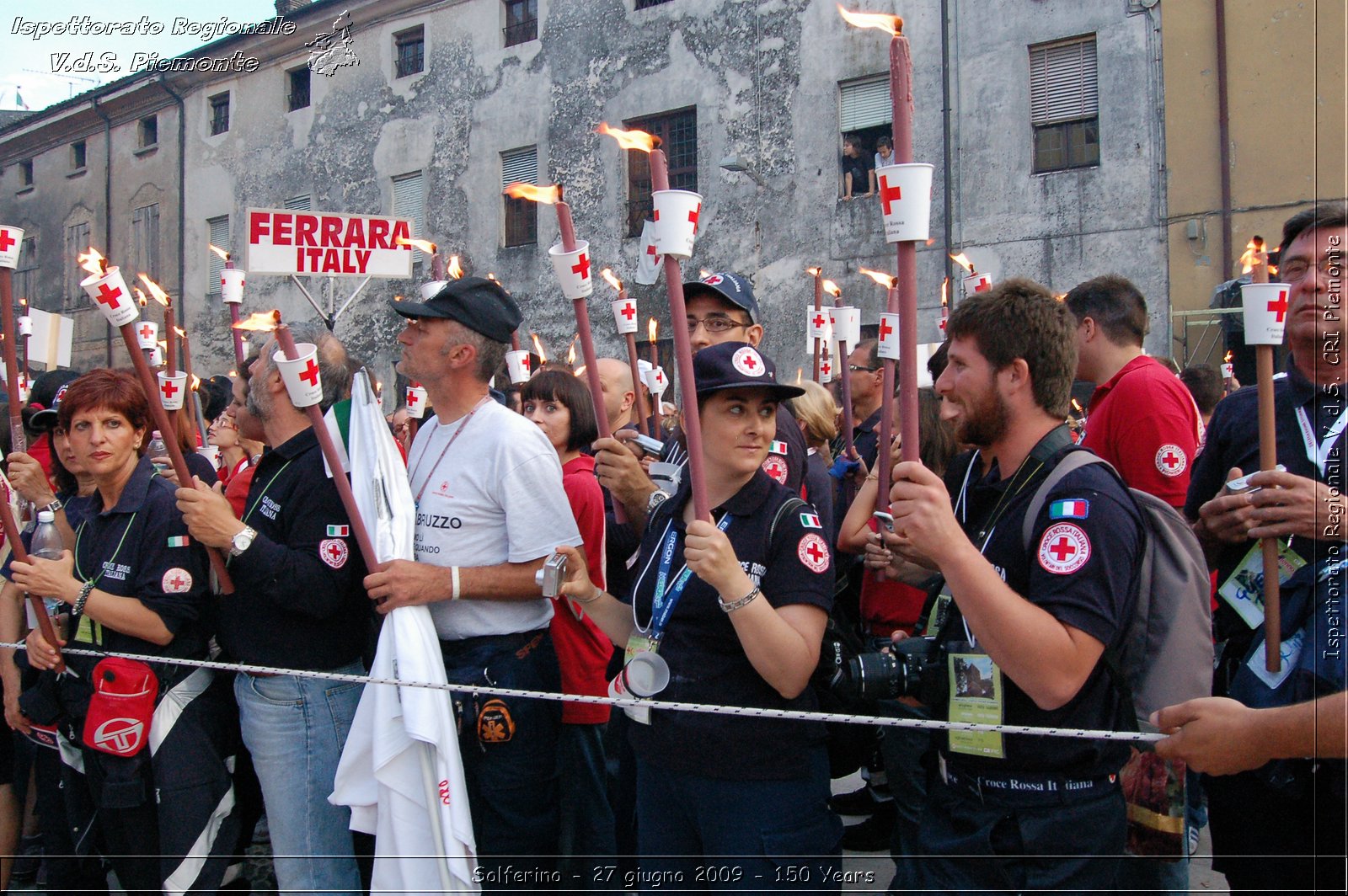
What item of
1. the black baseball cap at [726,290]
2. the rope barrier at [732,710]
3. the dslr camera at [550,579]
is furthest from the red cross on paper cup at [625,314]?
the rope barrier at [732,710]

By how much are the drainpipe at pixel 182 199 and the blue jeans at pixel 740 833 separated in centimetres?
2464

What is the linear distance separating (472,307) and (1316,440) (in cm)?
250

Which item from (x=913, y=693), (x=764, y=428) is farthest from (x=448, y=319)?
(x=913, y=693)

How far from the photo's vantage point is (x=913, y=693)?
2.44 m

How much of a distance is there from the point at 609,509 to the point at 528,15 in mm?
17414

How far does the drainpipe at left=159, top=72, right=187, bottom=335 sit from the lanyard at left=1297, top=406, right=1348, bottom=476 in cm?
2545

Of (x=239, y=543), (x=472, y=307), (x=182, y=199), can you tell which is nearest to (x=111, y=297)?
(x=239, y=543)

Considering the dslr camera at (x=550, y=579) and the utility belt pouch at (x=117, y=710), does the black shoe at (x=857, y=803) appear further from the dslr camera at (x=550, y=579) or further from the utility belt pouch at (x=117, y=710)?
the utility belt pouch at (x=117, y=710)

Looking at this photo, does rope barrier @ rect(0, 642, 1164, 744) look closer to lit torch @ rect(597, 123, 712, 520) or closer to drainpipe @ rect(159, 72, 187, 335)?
lit torch @ rect(597, 123, 712, 520)

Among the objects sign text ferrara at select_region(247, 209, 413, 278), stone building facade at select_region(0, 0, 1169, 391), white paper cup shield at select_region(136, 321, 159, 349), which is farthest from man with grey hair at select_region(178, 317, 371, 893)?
stone building facade at select_region(0, 0, 1169, 391)

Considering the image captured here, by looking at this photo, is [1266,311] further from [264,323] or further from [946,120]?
[946,120]

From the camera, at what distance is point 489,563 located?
3305 millimetres

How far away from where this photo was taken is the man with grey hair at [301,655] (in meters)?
3.27

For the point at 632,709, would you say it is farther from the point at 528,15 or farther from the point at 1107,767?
the point at 528,15
